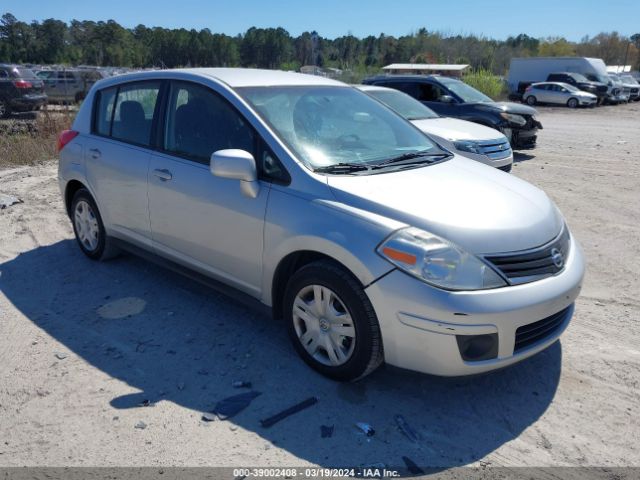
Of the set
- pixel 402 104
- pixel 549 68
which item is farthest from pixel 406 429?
pixel 549 68

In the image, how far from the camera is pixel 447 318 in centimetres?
283

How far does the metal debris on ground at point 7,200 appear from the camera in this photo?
7383 mm

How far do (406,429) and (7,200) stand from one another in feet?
22.4

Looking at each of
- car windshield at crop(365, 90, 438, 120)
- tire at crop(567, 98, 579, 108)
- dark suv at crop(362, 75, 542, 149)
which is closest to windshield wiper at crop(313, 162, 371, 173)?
car windshield at crop(365, 90, 438, 120)

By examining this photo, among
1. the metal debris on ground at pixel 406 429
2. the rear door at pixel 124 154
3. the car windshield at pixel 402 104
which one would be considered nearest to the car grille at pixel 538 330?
the metal debris on ground at pixel 406 429

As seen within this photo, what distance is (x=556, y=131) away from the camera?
1808 centimetres

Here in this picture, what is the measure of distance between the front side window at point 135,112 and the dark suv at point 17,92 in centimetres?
1635

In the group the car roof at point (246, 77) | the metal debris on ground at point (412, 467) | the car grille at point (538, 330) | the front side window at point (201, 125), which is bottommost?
the metal debris on ground at point (412, 467)

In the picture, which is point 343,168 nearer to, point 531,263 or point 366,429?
point 531,263

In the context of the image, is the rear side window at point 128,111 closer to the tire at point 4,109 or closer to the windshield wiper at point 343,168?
the windshield wiper at point 343,168

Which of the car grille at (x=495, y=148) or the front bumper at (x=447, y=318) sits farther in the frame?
the car grille at (x=495, y=148)

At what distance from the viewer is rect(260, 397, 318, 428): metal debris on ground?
3.05 m

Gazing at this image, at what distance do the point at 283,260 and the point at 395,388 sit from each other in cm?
106

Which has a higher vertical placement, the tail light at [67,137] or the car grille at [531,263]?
the tail light at [67,137]
